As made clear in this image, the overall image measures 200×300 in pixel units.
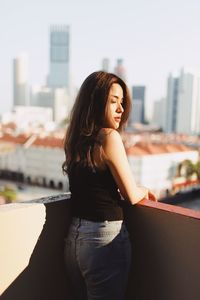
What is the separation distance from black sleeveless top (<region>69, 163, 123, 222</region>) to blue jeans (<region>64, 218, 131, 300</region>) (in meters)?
0.02

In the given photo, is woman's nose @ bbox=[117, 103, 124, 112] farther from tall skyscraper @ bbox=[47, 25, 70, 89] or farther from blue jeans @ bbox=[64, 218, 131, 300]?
tall skyscraper @ bbox=[47, 25, 70, 89]

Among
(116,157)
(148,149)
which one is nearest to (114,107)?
(116,157)

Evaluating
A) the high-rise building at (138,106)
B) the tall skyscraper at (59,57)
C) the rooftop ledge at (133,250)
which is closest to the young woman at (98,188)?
the rooftop ledge at (133,250)

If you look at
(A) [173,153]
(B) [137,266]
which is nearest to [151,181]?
(A) [173,153]

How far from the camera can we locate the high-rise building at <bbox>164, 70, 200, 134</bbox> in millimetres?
51000

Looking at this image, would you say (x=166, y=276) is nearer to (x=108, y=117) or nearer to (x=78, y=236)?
(x=78, y=236)

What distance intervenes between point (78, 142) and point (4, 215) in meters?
0.28

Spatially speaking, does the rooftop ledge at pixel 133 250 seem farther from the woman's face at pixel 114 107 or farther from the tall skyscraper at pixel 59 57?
the tall skyscraper at pixel 59 57

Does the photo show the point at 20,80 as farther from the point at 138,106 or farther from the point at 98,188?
the point at 98,188

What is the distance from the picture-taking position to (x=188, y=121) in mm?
52219

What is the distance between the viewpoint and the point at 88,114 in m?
1.17

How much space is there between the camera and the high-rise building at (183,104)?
5100 centimetres

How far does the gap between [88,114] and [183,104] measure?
170 ft

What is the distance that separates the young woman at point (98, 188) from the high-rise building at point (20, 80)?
9980cm
